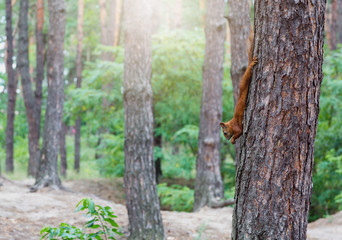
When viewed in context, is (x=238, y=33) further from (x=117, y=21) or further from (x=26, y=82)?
(x=117, y=21)

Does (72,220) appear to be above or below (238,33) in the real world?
below

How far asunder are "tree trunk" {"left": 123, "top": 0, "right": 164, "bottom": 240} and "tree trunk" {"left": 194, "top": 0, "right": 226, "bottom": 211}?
3.60 metres

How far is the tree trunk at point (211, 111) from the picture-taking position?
9070 mm

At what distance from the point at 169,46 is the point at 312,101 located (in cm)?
883

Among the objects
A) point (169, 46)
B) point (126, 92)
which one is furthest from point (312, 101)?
point (169, 46)

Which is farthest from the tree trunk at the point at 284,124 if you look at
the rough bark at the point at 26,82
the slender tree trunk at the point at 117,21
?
the slender tree trunk at the point at 117,21

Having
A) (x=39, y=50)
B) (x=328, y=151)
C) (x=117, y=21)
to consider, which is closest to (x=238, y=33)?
(x=328, y=151)

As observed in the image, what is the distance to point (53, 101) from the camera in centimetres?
1002

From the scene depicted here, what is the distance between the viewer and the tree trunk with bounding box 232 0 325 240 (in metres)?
2.71

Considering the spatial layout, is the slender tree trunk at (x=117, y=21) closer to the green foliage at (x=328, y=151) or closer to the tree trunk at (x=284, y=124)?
the green foliage at (x=328, y=151)

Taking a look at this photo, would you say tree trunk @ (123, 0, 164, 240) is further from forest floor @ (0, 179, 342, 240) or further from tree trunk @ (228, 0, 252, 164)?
tree trunk @ (228, 0, 252, 164)

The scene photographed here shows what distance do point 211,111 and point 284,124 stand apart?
Answer: 6587mm

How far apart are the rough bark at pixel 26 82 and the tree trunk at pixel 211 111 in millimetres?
7470

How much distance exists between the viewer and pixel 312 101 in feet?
9.04
